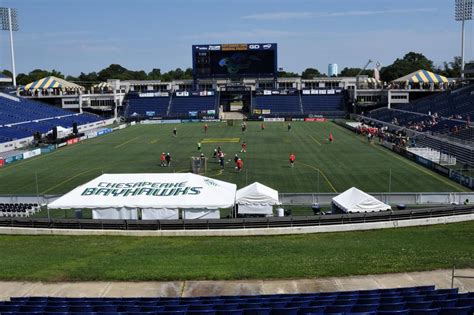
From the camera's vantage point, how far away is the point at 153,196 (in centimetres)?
1928

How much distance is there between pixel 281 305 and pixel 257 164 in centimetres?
2905

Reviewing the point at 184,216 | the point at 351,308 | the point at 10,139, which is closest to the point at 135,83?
the point at 10,139

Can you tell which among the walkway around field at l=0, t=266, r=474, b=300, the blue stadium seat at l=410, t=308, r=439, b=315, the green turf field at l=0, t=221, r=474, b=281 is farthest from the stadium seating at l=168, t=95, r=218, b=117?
the blue stadium seat at l=410, t=308, r=439, b=315

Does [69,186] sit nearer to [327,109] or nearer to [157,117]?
[157,117]

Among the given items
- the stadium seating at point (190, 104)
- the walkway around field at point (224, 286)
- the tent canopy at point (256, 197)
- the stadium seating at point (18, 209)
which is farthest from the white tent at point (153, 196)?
the stadium seating at point (190, 104)

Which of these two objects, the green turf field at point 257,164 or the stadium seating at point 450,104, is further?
the stadium seating at point 450,104

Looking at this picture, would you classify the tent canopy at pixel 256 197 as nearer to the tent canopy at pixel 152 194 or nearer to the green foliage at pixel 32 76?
the tent canopy at pixel 152 194

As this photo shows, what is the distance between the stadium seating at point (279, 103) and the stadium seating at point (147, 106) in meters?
19.1

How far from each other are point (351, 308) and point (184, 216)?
11.5m

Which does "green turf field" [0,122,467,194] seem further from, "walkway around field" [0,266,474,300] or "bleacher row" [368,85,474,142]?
"walkway around field" [0,266,474,300]

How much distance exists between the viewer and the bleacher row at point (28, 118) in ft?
180

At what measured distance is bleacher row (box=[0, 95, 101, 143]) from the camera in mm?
54719

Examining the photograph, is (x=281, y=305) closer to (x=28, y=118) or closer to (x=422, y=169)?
(x=422, y=169)

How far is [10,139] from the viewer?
163 ft
